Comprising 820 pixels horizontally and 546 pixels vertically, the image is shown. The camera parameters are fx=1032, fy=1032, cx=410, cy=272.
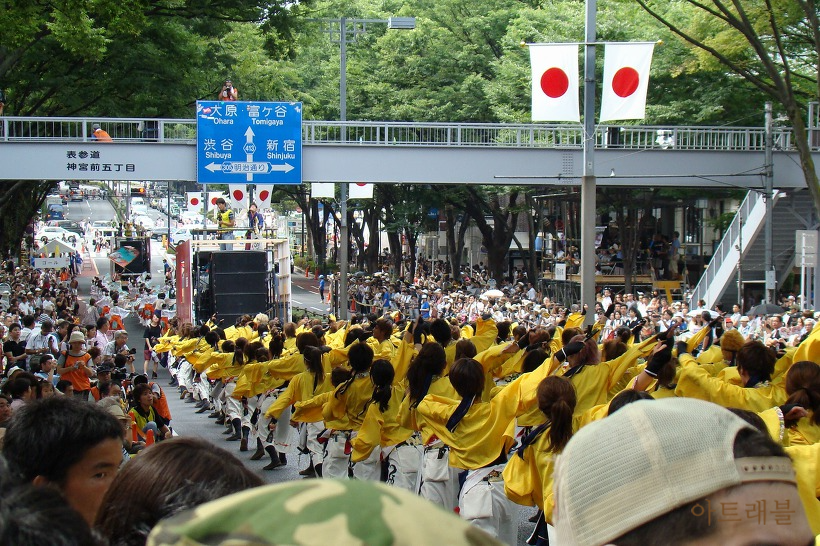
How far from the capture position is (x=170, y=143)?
72.9 ft

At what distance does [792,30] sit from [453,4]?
1677 cm

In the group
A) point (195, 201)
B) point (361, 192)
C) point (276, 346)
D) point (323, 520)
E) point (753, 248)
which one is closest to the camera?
point (323, 520)

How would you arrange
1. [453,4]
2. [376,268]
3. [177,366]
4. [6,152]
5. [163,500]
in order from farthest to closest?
[376,268] < [453,4] < [177,366] < [6,152] < [163,500]

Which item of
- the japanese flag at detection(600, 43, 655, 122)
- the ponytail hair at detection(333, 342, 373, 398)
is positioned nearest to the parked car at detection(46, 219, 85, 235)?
the japanese flag at detection(600, 43, 655, 122)

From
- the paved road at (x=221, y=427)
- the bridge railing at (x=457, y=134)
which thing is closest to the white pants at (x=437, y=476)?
the paved road at (x=221, y=427)

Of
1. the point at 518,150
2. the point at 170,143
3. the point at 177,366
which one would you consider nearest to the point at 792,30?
the point at 518,150

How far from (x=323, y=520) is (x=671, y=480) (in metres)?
0.62

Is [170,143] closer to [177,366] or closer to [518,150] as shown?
[177,366]

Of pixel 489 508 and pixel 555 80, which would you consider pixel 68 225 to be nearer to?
pixel 555 80

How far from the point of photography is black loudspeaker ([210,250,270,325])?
86.1 feet

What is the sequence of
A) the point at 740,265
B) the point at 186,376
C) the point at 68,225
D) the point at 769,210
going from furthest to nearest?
the point at 68,225 < the point at 740,265 < the point at 769,210 < the point at 186,376

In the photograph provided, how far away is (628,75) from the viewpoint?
638 inches

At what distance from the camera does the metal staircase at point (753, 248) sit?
28219 millimetres

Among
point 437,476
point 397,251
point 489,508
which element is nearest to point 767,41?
point 437,476
